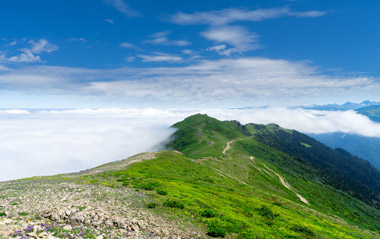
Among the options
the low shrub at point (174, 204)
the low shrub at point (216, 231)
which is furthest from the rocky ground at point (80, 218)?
the low shrub at point (174, 204)

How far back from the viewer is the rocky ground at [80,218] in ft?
48.1

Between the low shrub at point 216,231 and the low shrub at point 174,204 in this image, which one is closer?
the low shrub at point 216,231

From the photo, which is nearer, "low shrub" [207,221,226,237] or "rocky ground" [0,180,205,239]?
"rocky ground" [0,180,205,239]

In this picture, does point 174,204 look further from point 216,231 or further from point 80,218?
point 80,218

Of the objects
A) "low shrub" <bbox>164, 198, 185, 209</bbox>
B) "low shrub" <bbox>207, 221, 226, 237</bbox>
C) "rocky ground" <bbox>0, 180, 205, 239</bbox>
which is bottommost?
"low shrub" <bbox>207, 221, 226, 237</bbox>

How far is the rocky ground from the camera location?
14.7 m

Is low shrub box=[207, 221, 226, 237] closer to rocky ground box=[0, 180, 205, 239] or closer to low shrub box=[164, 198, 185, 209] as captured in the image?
rocky ground box=[0, 180, 205, 239]

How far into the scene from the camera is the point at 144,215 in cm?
2114

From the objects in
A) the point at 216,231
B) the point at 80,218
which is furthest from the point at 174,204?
the point at 80,218

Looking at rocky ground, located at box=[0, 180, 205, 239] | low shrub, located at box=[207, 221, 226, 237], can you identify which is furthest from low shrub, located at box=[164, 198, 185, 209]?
low shrub, located at box=[207, 221, 226, 237]

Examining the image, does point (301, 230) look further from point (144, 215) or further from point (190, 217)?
point (144, 215)

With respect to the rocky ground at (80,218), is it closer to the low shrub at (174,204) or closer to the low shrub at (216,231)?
the low shrub at (216,231)

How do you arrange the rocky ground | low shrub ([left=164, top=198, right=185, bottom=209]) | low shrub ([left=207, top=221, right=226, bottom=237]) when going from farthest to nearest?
low shrub ([left=164, top=198, right=185, bottom=209])
low shrub ([left=207, top=221, right=226, bottom=237])
the rocky ground

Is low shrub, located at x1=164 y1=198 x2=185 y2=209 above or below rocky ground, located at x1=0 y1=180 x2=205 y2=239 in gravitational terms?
below
